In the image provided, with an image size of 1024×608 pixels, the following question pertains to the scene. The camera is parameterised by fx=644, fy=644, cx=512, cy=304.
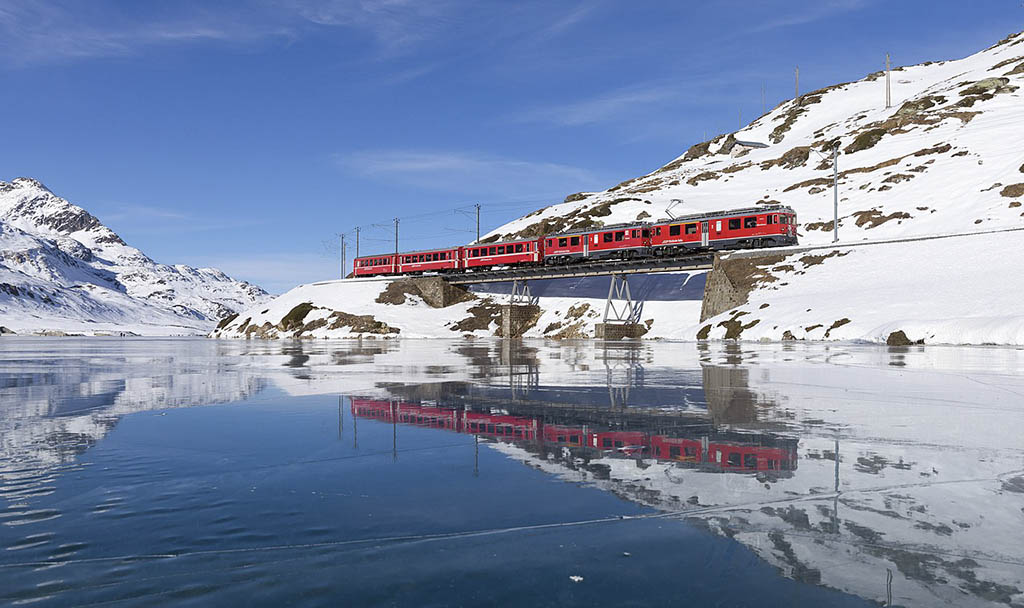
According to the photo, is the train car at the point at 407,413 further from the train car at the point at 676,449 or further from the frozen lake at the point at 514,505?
the train car at the point at 676,449

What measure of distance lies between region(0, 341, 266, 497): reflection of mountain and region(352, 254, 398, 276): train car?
205 ft

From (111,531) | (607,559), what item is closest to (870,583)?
(607,559)

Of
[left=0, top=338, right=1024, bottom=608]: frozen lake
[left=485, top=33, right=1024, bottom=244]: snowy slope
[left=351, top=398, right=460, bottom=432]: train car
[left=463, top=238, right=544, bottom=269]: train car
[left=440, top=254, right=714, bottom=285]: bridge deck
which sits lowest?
[left=0, top=338, right=1024, bottom=608]: frozen lake

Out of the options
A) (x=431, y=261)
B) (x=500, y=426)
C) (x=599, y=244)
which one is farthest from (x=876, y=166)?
(x=500, y=426)

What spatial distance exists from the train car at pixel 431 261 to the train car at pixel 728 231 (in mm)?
24434

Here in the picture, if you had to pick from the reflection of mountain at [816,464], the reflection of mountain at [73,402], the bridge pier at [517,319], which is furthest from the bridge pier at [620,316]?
the reflection of mountain at [816,464]

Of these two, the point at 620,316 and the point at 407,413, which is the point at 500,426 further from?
the point at 620,316

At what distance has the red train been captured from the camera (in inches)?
2080

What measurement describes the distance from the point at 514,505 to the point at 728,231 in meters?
53.2

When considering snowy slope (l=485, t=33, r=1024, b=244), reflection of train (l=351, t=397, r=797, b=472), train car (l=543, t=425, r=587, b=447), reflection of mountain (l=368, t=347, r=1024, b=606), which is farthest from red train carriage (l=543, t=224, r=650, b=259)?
train car (l=543, t=425, r=587, b=447)

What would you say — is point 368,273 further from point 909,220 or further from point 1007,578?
point 1007,578

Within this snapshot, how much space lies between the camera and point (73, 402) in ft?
33.4

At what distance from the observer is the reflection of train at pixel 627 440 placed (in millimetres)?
5852

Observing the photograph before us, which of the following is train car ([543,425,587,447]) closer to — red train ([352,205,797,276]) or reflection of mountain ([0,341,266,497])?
reflection of mountain ([0,341,266,497])
